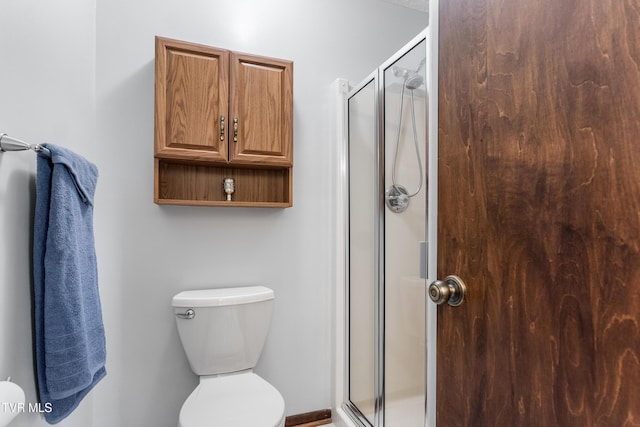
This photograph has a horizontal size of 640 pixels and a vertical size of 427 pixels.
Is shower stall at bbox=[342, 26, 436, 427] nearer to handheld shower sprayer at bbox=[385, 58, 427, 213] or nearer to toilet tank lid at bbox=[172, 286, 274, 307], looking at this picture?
handheld shower sprayer at bbox=[385, 58, 427, 213]

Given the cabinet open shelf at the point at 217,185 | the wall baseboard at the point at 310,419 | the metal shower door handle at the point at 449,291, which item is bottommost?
the wall baseboard at the point at 310,419

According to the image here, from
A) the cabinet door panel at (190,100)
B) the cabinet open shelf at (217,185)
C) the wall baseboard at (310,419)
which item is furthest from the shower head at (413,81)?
Result: the wall baseboard at (310,419)

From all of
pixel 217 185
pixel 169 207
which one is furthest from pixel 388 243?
pixel 169 207

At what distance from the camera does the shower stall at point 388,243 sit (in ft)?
4.17

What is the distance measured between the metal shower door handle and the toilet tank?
96cm

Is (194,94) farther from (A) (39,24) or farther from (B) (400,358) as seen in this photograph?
(B) (400,358)

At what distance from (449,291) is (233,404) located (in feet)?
3.17

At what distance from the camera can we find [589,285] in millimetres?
521

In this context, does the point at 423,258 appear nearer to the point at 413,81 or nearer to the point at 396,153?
the point at 396,153

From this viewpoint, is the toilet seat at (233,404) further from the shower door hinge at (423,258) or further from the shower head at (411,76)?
the shower head at (411,76)

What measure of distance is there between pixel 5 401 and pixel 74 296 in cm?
30

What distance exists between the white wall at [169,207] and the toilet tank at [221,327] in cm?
16

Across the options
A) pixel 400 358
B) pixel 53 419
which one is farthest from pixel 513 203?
pixel 53 419

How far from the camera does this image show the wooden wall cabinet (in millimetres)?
1451
